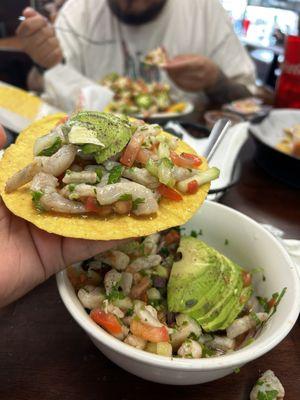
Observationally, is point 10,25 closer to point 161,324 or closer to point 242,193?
point 242,193

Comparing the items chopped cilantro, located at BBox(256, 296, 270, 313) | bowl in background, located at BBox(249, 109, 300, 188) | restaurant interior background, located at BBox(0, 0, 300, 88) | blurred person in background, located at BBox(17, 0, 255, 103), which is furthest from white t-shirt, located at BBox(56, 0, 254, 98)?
chopped cilantro, located at BBox(256, 296, 270, 313)

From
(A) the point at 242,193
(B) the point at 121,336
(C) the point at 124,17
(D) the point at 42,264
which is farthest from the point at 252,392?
(C) the point at 124,17

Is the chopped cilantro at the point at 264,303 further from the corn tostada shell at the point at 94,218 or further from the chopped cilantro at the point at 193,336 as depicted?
the corn tostada shell at the point at 94,218

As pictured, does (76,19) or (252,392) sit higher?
(76,19)

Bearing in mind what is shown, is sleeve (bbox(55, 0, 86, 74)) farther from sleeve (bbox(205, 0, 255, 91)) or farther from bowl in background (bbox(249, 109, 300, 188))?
bowl in background (bbox(249, 109, 300, 188))

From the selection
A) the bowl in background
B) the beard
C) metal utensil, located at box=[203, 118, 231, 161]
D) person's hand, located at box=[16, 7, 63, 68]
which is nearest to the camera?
metal utensil, located at box=[203, 118, 231, 161]

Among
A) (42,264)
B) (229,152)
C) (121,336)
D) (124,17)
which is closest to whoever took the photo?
(121,336)

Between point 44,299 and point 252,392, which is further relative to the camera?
point 44,299
